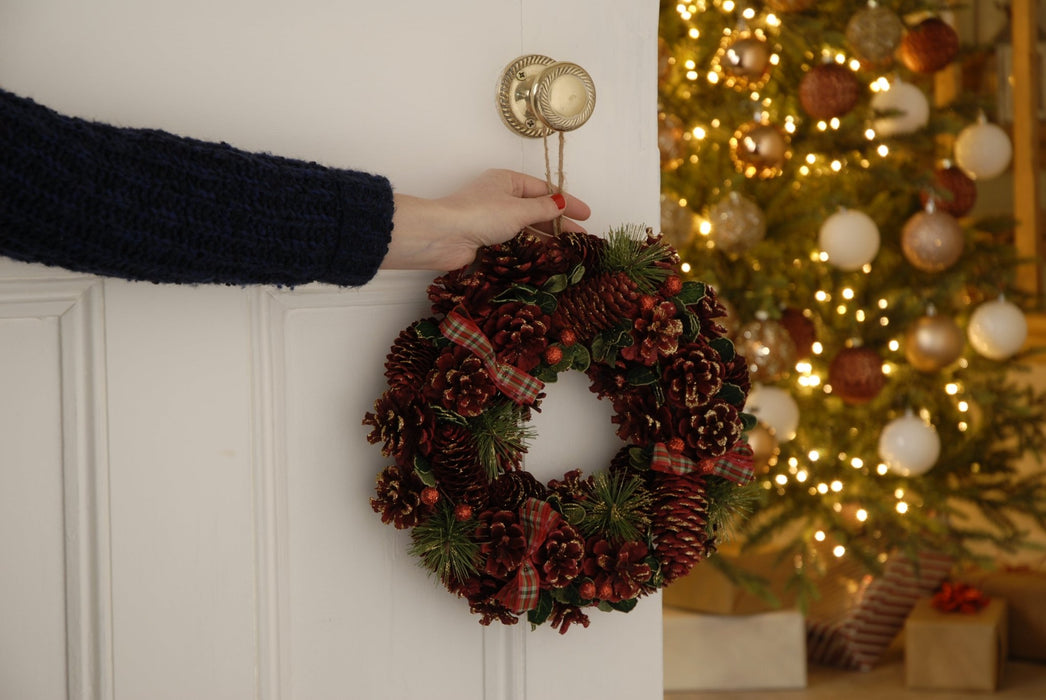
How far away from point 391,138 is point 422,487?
26 centimetres

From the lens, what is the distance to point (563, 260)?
0.72 m

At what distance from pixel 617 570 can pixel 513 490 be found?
101 millimetres

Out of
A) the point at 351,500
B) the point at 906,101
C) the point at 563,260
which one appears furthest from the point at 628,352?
the point at 906,101

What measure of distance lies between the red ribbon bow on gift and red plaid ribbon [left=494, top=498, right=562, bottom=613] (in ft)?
5.95

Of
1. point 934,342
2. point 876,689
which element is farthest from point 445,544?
point 876,689

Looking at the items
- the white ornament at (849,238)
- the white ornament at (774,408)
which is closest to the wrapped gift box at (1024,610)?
the white ornament at (774,408)

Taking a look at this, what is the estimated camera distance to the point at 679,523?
0.76 m

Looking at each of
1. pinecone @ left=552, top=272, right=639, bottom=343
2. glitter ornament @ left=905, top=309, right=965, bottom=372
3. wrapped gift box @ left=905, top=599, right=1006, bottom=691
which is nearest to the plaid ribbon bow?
pinecone @ left=552, top=272, right=639, bottom=343

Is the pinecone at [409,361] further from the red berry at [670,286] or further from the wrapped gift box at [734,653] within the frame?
the wrapped gift box at [734,653]

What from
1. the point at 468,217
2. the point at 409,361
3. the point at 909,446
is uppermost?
the point at 468,217

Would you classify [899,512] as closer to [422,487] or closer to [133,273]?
[422,487]

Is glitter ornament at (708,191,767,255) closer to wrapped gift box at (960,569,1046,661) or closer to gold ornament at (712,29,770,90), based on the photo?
gold ornament at (712,29,770,90)

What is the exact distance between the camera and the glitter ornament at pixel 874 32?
1927mm

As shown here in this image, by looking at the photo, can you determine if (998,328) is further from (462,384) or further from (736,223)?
(462,384)
